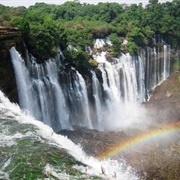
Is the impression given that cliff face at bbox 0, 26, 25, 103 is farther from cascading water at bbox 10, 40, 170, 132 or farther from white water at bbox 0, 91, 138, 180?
white water at bbox 0, 91, 138, 180

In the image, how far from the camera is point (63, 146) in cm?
1702

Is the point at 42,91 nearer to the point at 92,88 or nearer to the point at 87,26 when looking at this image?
the point at 92,88

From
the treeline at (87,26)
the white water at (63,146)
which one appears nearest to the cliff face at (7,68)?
the treeline at (87,26)

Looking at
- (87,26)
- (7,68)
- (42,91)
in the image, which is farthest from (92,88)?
(87,26)

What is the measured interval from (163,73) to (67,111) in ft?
81.9

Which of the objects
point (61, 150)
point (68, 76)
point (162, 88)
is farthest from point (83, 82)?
point (61, 150)

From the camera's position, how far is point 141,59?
161ft

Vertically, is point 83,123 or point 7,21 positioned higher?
point 7,21

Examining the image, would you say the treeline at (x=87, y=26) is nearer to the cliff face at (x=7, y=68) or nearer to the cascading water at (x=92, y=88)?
the cascading water at (x=92, y=88)

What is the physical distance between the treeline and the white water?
1013 cm

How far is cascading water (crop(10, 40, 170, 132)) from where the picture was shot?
29.0 meters

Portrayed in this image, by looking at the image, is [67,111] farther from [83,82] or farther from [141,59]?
[141,59]

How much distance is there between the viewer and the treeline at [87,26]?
31359 millimetres

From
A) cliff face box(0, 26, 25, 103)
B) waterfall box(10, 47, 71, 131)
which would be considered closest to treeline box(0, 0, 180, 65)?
waterfall box(10, 47, 71, 131)
